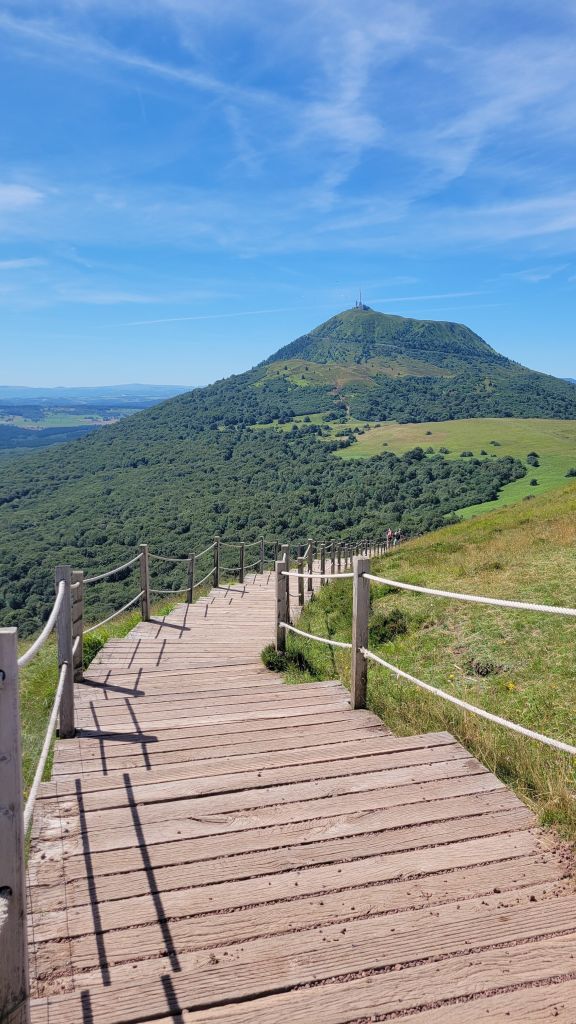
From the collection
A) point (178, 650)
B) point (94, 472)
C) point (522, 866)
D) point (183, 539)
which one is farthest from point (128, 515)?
point (522, 866)

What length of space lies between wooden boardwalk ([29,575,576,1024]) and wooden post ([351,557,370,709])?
1.38 feet

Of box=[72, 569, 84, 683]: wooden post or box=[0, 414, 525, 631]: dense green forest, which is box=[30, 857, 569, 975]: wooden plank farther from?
box=[0, 414, 525, 631]: dense green forest

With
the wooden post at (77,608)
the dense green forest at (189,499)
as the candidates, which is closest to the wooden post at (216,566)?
the wooden post at (77,608)

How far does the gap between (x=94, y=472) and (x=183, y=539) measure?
6498cm

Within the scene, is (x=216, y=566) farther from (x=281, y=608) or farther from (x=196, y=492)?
(x=196, y=492)

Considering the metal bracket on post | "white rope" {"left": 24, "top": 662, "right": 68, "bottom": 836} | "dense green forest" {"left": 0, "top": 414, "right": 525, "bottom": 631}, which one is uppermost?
"white rope" {"left": 24, "top": 662, "right": 68, "bottom": 836}

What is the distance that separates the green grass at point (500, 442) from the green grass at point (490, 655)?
181 feet

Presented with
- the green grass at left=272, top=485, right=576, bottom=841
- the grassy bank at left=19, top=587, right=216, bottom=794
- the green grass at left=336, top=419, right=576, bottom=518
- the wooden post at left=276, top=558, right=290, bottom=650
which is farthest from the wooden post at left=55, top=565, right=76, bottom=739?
the green grass at left=336, top=419, right=576, bottom=518

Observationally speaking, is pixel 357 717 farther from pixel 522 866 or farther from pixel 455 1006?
pixel 455 1006

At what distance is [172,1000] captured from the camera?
2.00 m

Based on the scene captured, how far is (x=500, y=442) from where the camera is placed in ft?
359

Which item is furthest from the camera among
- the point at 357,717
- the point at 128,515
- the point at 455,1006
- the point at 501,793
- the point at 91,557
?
the point at 128,515

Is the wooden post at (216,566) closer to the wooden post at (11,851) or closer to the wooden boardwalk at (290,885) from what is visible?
the wooden boardwalk at (290,885)

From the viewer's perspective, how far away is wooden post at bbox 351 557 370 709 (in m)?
4.55
